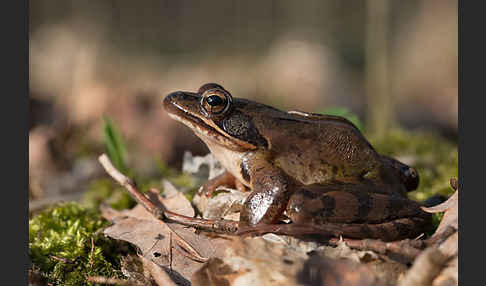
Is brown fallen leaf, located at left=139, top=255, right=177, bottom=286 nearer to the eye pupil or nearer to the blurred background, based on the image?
the eye pupil

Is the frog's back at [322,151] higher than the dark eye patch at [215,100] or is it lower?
lower

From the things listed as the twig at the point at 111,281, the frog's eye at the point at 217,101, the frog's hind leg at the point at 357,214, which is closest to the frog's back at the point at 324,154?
the frog's hind leg at the point at 357,214

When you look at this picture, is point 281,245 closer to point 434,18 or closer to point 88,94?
point 88,94

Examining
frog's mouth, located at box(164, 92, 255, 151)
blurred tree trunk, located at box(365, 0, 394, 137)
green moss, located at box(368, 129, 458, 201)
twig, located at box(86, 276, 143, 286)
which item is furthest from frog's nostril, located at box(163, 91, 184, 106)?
blurred tree trunk, located at box(365, 0, 394, 137)

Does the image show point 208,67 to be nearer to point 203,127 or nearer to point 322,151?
point 203,127

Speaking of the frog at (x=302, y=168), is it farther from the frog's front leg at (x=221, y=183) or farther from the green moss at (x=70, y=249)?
the green moss at (x=70, y=249)
